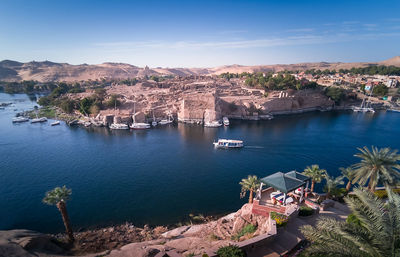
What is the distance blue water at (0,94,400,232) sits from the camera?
26734mm

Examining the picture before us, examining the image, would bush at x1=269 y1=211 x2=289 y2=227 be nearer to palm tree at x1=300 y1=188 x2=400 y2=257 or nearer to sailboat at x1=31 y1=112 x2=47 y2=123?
palm tree at x1=300 y1=188 x2=400 y2=257

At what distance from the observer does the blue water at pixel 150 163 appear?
26734 mm

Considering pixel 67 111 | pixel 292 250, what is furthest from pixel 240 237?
pixel 67 111

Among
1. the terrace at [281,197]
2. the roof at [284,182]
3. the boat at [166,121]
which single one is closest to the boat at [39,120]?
the boat at [166,121]

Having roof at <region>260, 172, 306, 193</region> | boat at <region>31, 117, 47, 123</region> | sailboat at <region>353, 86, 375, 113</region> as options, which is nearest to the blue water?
boat at <region>31, 117, 47, 123</region>

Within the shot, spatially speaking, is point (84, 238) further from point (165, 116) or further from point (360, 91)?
point (360, 91)

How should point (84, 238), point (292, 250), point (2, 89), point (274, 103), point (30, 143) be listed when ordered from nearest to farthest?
point (292, 250)
point (84, 238)
point (30, 143)
point (274, 103)
point (2, 89)

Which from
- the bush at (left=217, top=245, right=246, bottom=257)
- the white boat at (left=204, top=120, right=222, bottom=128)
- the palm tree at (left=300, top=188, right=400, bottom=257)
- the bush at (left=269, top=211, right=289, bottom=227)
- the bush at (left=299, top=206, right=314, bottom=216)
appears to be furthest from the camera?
the white boat at (left=204, top=120, right=222, bottom=128)

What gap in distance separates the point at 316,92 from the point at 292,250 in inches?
3816

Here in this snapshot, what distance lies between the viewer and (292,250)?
505 inches

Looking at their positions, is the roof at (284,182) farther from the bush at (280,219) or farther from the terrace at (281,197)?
the bush at (280,219)

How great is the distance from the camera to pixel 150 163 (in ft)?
129

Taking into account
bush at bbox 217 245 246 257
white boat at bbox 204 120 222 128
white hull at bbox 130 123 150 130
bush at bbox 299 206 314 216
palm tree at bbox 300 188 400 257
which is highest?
palm tree at bbox 300 188 400 257

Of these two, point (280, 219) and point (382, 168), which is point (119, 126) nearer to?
point (280, 219)
